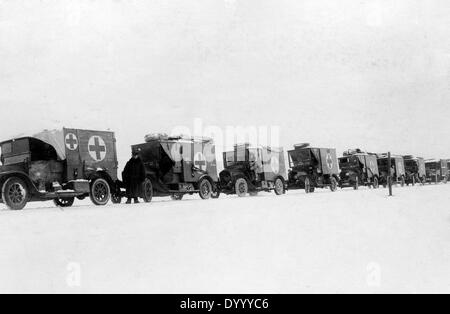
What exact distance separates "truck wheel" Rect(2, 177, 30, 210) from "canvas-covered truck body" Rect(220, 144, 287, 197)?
Answer: 10099 millimetres

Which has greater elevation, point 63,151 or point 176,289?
point 63,151

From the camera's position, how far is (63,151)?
1380 cm

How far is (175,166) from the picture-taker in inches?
697

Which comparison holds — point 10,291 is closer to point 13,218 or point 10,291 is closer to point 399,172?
point 13,218

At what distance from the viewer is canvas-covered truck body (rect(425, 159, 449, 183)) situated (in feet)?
145

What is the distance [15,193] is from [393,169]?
29077 millimetres

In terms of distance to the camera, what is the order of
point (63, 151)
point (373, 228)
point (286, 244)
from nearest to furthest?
point (286, 244) → point (373, 228) → point (63, 151)

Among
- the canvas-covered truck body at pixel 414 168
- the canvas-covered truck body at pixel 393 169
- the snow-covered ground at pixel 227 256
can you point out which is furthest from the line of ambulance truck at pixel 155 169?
the canvas-covered truck body at pixel 414 168

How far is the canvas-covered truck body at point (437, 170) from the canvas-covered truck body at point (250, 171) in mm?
26210

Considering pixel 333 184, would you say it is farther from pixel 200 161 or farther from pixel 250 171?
pixel 200 161

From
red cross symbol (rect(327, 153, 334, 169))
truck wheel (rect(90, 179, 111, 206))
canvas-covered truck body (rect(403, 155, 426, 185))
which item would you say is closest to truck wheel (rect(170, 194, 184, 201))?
truck wheel (rect(90, 179, 111, 206))

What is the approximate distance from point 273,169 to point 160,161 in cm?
754

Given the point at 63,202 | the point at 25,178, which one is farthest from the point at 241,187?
the point at 25,178
